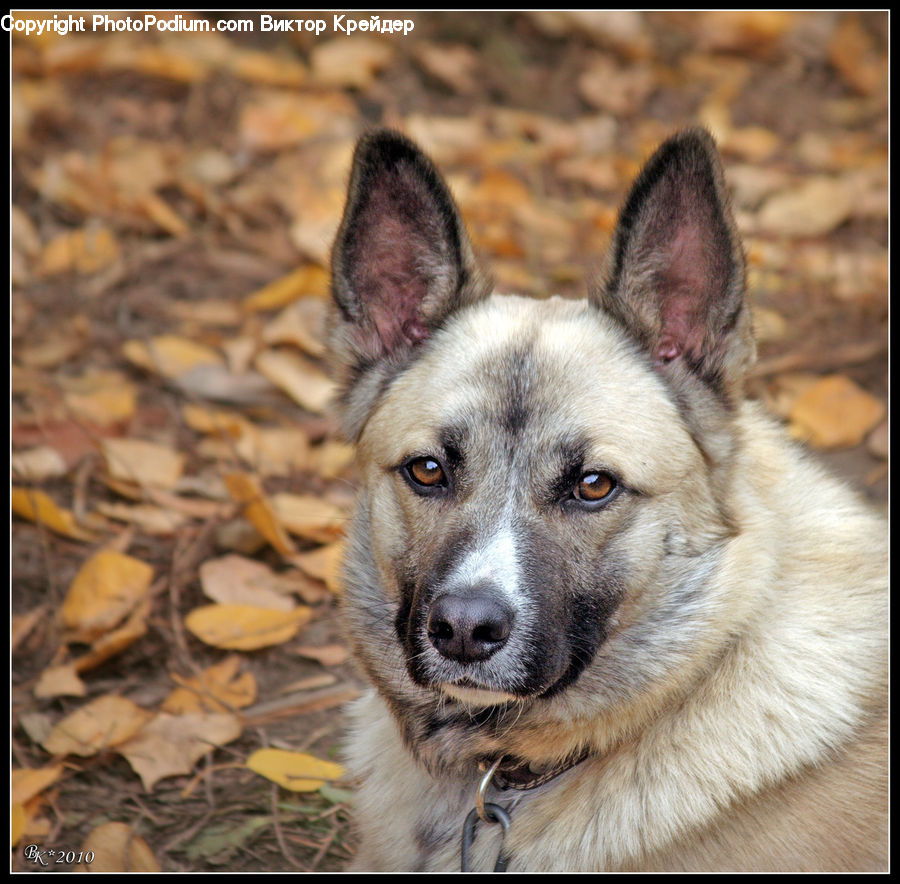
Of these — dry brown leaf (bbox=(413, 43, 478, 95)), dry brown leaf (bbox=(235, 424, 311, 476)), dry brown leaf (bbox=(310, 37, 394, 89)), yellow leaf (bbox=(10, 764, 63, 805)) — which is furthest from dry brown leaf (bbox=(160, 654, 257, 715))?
dry brown leaf (bbox=(413, 43, 478, 95))

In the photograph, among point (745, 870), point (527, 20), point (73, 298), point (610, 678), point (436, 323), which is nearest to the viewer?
point (745, 870)

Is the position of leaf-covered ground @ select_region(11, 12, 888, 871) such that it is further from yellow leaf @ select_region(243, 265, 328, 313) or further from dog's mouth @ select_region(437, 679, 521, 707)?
dog's mouth @ select_region(437, 679, 521, 707)

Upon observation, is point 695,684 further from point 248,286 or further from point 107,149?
point 107,149

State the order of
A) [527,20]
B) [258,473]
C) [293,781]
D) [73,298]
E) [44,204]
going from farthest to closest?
[527,20], [44,204], [73,298], [258,473], [293,781]

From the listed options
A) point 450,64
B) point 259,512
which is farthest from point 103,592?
Answer: point 450,64

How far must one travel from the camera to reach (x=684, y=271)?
328 cm

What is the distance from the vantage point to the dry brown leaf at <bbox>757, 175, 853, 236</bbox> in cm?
737

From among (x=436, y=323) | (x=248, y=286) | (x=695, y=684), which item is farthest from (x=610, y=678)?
(x=248, y=286)

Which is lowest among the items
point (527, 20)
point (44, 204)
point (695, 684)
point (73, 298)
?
point (695, 684)

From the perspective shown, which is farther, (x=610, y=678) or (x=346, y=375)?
(x=346, y=375)

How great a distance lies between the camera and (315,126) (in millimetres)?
8188

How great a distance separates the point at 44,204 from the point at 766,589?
5977 mm

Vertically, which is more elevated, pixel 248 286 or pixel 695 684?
pixel 248 286

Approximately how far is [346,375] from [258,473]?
209cm
